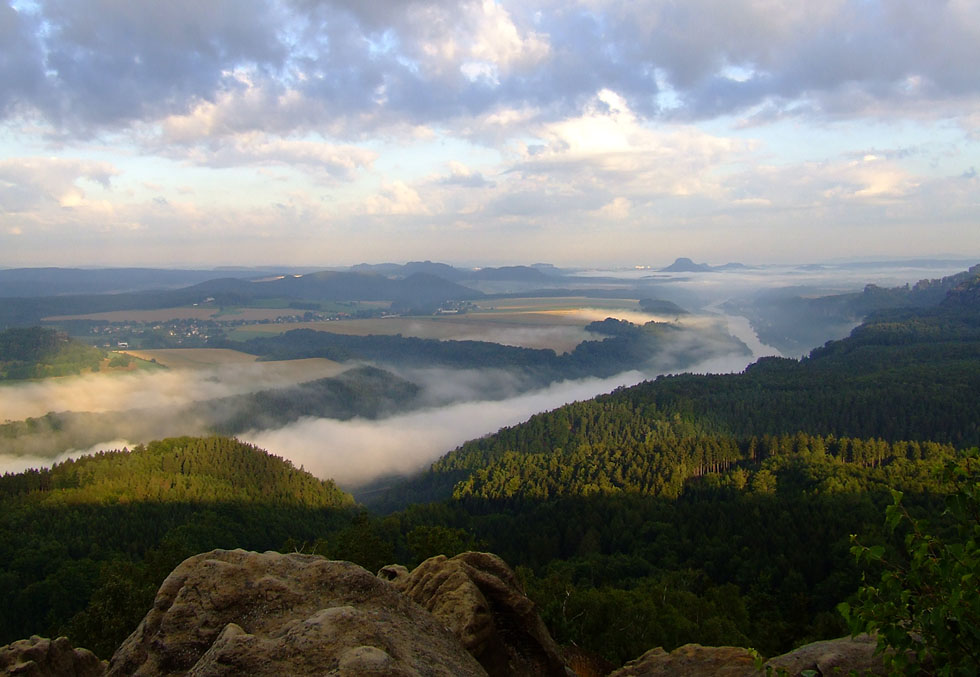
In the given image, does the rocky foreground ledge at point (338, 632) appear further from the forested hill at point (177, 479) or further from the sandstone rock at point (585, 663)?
the forested hill at point (177, 479)

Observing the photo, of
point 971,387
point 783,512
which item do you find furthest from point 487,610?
point 971,387

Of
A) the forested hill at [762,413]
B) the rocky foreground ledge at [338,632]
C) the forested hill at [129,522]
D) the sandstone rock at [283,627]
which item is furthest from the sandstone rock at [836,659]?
the forested hill at [762,413]

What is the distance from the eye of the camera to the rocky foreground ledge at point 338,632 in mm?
11398

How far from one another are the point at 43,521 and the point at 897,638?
368 feet

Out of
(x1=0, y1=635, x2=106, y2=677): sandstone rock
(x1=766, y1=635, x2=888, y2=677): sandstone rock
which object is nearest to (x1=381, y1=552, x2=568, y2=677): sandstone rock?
(x1=766, y1=635, x2=888, y2=677): sandstone rock

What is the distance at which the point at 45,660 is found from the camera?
61.8ft

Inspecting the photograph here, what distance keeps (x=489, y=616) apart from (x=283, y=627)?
6197mm

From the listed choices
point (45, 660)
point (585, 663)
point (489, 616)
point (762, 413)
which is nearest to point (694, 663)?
point (585, 663)

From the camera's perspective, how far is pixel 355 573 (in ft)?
A: 47.5

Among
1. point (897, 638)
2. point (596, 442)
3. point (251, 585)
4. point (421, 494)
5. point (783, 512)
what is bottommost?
point (421, 494)

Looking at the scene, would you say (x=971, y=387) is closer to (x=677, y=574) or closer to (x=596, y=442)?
(x=596, y=442)

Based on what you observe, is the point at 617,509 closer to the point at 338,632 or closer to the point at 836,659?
the point at 836,659

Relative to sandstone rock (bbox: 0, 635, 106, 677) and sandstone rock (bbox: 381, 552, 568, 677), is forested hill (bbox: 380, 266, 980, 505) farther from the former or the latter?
sandstone rock (bbox: 0, 635, 106, 677)

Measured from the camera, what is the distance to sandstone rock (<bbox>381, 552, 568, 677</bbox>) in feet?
54.2
